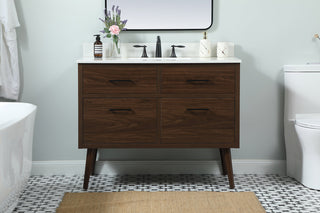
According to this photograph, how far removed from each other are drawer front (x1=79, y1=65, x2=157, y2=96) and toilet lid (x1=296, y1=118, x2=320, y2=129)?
0.96 metres

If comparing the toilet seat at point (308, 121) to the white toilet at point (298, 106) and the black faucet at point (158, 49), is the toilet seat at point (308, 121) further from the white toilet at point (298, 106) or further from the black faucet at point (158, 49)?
the black faucet at point (158, 49)

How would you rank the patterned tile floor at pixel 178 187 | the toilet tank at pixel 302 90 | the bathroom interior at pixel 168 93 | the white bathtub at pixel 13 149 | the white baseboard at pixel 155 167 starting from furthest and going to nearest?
1. the white baseboard at pixel 155 167
2. the toilet tank at pixel 302 90
3. the bathroom interior at pixel 168 93
4. the patterned tile floor at pixel 178 187
5. the white bathtub at pixel 13 149

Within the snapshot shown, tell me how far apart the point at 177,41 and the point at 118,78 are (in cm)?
63

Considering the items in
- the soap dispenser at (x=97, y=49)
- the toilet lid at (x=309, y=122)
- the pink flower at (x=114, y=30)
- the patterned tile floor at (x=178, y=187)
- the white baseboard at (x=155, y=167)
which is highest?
the pink flower at (x=114, y=30)

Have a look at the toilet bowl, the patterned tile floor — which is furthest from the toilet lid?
the patterned tile floor

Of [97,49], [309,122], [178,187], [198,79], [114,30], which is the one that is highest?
[114,30]

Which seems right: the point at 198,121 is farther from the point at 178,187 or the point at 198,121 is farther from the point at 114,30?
the point at 114,30

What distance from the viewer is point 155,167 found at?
3.34 m

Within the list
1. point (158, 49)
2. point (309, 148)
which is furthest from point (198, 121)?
point (309, 148)

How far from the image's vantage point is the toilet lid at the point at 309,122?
287cm

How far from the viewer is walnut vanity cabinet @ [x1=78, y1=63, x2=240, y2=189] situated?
9.27 feet

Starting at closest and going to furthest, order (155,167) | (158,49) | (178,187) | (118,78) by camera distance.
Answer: (118,78) < (178,187) < (158,49) < (155,167)

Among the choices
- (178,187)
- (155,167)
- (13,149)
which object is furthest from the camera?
(155,167)

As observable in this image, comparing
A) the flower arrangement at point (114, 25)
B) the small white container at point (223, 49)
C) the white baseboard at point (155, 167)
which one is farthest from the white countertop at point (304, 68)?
the flower arrangement at point (114, 25)
